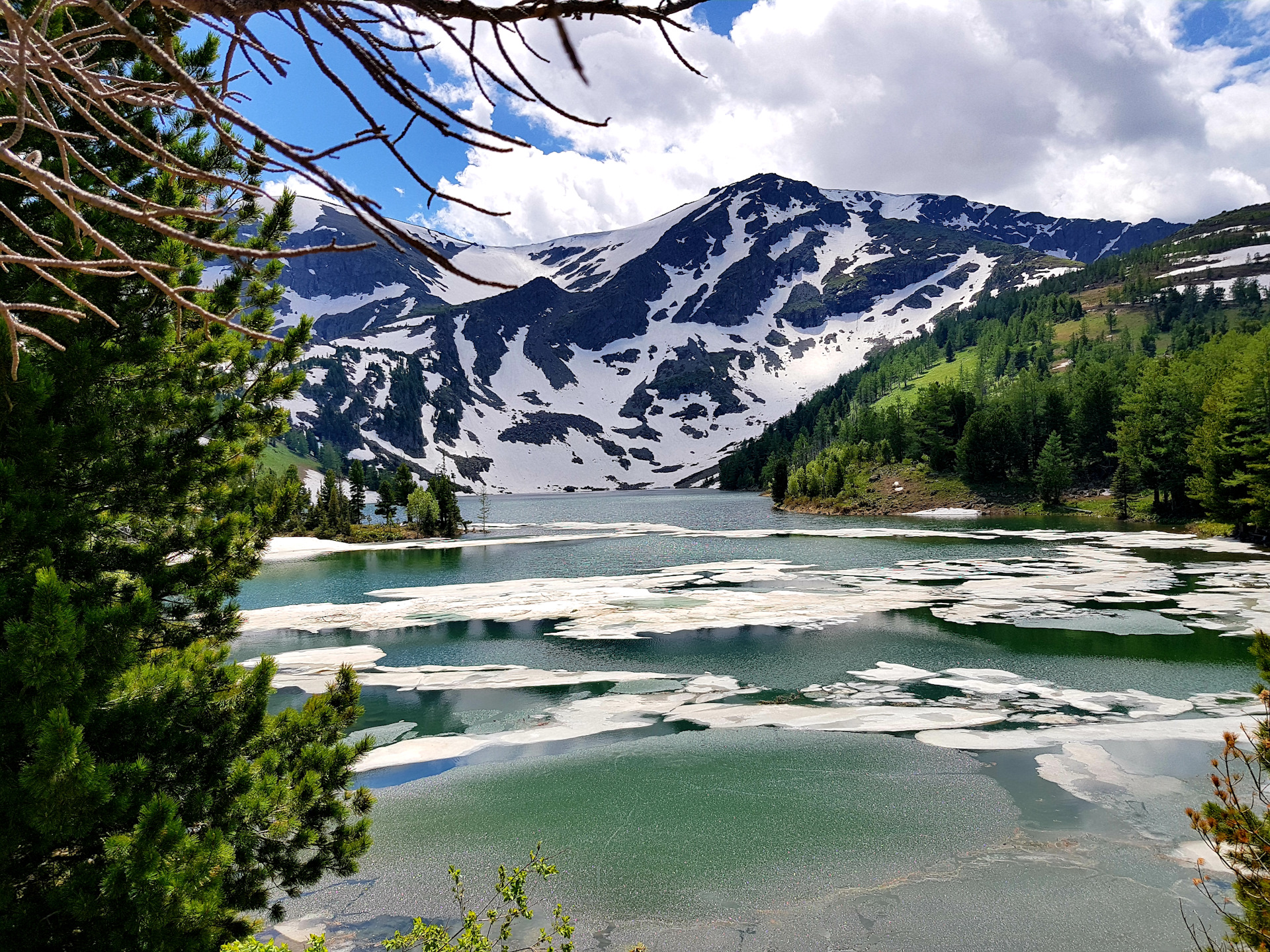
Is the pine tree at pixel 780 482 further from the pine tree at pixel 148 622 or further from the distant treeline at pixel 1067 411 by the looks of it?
the pine tree at pixel 148 622

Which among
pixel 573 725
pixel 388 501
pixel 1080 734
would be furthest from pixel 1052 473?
pixel 573 725

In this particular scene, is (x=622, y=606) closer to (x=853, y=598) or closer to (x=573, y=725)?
(x=853, y=598)

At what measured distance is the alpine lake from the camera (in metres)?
8.05

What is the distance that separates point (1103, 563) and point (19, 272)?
39668 mm

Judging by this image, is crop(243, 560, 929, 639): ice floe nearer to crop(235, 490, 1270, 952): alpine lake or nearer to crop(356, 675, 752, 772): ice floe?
crop(235, 490, 1270, 952): alpine lake

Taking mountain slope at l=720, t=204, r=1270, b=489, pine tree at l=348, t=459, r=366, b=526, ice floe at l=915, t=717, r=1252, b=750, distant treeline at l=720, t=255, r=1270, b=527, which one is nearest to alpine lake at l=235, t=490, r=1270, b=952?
ice floe at l=915, t=717, r=1252, b=750

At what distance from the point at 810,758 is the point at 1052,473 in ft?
230

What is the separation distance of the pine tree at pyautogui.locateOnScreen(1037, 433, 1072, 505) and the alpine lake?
43268 millimetres

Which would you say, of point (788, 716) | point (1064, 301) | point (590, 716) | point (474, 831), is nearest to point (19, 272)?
point (474, 831)

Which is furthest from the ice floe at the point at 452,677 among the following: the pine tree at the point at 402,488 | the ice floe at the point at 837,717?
the pine tree at the point at 402,488

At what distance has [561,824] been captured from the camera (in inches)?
401

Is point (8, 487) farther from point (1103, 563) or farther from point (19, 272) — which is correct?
point (1103, 563)

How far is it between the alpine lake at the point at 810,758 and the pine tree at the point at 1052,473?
142 ft

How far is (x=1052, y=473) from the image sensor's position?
70.4 metres
